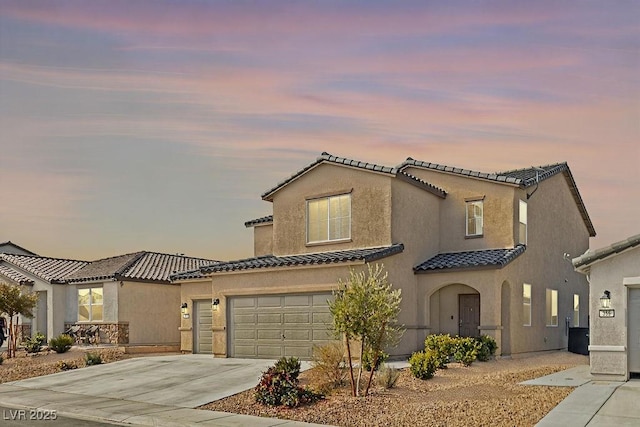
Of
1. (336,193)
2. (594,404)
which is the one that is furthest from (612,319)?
(336,193)

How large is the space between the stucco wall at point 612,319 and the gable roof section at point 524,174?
25.1ft

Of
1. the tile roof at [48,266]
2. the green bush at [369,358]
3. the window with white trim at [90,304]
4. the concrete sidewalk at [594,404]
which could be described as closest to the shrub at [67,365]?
the window with white trim at [90,304]

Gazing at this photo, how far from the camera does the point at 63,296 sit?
3531 centimetres

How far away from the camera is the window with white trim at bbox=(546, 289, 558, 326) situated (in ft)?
93.4

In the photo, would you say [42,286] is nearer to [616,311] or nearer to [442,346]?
[442,346]

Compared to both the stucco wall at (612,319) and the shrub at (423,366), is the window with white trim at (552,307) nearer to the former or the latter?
the stucco wall at (612,319)

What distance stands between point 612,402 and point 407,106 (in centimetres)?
1177

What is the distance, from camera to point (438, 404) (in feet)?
51.5

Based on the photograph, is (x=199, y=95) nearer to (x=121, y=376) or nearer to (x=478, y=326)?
(x=121, y=376)

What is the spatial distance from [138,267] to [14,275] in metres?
7.41

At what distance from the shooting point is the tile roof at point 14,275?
35.8m

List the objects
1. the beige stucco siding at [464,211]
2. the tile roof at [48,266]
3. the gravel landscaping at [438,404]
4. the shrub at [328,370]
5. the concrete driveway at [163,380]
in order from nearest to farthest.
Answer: the gravel landscaping at [438,404] → the shrub at [328,370] → the concrete driveway at [163,380] → the beige stucco siding at [464,211] → the tile roof at [48,266]

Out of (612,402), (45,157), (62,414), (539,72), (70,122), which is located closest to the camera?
(612,402)

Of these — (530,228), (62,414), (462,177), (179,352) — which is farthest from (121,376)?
(530,228)
